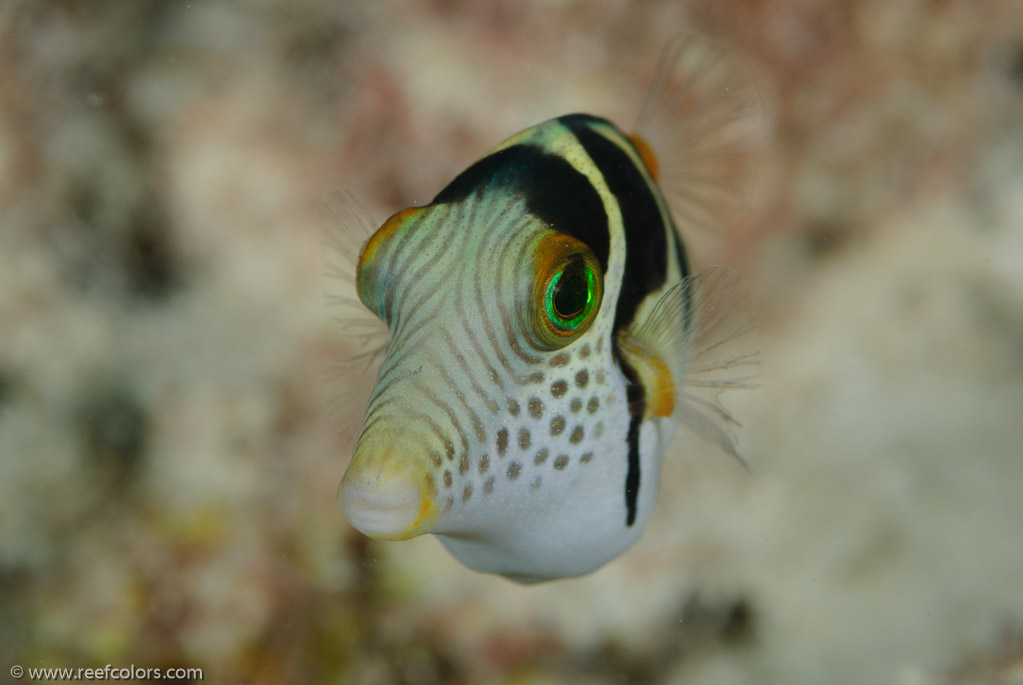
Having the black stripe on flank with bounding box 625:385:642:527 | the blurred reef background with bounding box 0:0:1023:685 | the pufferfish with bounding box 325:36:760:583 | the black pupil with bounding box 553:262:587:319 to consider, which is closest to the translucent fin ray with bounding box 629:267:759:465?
the pufferfish with bounding box 325:36:760:583

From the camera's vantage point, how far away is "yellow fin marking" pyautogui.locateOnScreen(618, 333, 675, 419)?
1499 millimetres

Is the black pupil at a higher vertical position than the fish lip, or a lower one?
higher

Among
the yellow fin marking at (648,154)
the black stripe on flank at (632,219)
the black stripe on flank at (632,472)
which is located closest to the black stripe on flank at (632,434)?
the black stripe on flank at (632,472)

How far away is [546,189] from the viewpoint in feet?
4.56

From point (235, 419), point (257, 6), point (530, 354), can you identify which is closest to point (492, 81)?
point (257, 6)

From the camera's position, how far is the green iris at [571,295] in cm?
127

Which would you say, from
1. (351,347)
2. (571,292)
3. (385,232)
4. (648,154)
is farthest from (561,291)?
(351,347)

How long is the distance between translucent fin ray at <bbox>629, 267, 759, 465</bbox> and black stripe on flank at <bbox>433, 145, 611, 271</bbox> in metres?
0.16

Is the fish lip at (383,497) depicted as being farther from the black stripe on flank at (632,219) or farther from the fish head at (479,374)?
the black stripe on flank at (632,219)

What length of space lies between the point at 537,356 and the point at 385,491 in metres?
0.39

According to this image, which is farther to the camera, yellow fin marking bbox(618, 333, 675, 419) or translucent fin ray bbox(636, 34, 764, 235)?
translucent fin ray bbox(636, 34, 764, 235)

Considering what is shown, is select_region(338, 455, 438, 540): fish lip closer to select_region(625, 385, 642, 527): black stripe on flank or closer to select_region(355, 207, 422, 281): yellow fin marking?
select_region(355, 207, 422, 281): yellow fin marking

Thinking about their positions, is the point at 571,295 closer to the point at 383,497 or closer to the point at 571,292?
the point at 571,292

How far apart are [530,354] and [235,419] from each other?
1.66m
